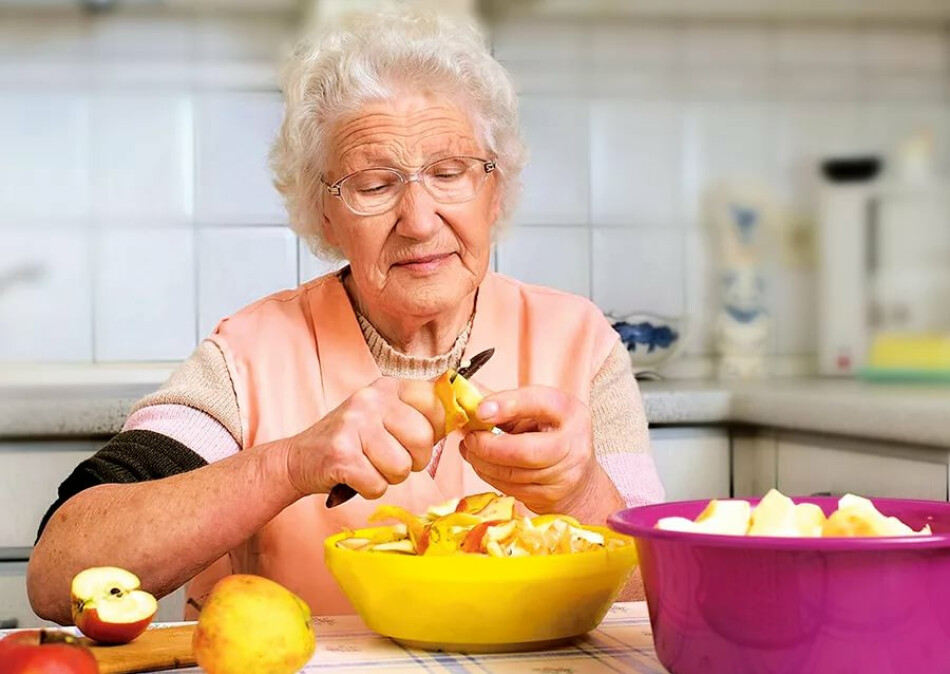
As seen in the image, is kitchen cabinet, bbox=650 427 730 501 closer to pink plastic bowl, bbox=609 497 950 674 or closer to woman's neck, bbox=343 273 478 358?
woman's neck, bbox=343 273 478 358

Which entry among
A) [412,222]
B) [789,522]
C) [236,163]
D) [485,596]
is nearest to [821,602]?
[789,522]

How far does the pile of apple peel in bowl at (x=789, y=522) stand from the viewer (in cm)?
69

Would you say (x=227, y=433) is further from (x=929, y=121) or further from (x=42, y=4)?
(x=929, y=121)

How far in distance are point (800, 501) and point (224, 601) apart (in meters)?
0.39

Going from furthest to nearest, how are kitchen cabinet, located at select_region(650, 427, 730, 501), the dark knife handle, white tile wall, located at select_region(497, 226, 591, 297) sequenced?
white tile wall, located at select_region(497, 226, 591, 297), kitchen cabinet, located at select_region(650, 427, 730, 501), the dark knife handle

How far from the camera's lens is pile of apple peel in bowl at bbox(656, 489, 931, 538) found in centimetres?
69

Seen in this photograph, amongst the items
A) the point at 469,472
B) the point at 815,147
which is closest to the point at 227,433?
the point at 469,472

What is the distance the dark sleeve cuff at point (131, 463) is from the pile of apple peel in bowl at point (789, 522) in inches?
26.6

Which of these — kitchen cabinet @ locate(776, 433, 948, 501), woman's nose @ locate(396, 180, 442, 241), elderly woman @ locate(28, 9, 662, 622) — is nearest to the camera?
elderly woman @ locate(28, 9, 662, 622)

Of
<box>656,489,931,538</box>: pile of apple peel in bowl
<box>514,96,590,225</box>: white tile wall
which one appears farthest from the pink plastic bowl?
<box>514,96,590,225</box>: white tile wall

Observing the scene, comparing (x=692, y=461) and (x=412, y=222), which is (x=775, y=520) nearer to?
(x=412, y=222)

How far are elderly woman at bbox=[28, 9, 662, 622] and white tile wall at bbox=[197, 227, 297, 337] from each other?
93cm

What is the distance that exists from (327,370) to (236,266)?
3.58ft

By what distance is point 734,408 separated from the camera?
2033 mm
